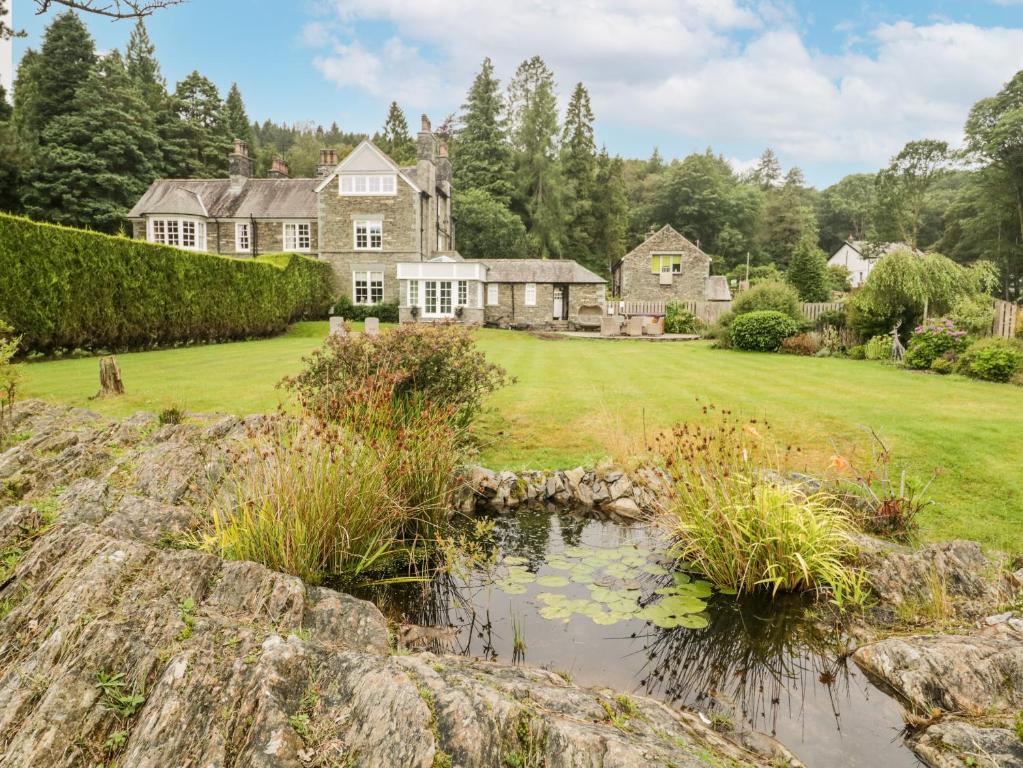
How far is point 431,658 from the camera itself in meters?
3.22

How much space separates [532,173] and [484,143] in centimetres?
509

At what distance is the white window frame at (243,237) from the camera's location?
33.6 m

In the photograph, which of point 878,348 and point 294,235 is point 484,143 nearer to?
point 294,235

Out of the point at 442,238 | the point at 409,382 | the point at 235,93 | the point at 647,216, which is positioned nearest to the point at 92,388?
the point at 409,382

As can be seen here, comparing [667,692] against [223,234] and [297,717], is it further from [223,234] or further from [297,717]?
[223,234]

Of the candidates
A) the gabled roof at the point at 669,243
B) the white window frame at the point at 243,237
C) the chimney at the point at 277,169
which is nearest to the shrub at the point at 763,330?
the gabled roof at the point at 669,243

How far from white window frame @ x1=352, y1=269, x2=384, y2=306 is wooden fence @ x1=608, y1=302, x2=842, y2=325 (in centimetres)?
1317

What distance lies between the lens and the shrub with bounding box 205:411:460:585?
4.10m

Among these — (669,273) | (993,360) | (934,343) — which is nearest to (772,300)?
(934,343)

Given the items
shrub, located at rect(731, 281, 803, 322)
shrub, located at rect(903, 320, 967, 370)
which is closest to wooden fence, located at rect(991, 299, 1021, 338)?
shrub, located at rect(903, 320, 967, 370)

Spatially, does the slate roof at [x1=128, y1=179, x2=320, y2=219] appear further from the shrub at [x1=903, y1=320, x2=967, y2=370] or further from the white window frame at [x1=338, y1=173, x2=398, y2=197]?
the shrub at [x1=903, y1=320, x2=967, y2=370]

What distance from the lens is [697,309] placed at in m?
31.1

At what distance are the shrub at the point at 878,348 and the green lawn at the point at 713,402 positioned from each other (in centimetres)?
266

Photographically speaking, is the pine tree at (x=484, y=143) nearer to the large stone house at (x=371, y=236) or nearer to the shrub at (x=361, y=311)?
the large stone house at (x=371, y=236)
